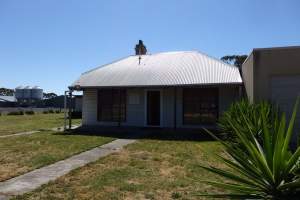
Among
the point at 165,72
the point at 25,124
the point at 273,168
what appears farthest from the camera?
the point at 25,124

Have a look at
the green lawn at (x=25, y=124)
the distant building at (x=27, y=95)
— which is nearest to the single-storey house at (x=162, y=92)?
the green lawn at (x=25, y=124)

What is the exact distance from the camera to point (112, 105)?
→ 20.0m

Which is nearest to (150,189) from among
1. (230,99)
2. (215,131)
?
(215,131)

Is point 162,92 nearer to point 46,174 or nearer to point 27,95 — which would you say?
→ point 46,174

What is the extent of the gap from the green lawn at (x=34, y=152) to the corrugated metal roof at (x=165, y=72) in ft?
17.1

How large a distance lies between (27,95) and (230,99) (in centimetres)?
6729

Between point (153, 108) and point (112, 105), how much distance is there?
2507mm

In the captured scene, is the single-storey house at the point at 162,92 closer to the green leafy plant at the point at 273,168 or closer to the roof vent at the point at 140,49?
the roof vent at the point at 140,49

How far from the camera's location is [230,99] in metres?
17.7

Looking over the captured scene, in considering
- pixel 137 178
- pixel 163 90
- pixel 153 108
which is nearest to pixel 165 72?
pixel 163 90

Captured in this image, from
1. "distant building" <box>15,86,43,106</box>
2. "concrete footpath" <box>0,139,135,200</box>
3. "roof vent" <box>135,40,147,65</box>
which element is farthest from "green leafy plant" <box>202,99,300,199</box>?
"distant building" <box>15,86,43,106</box>

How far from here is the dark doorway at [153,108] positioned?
63.2 feet

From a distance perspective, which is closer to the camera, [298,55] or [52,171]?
[52,171]

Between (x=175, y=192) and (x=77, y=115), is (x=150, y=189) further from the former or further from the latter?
(x=77, y=115)
